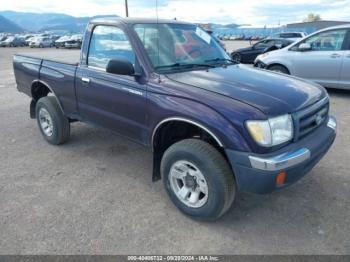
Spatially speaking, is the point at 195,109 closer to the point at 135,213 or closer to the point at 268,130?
the point at 268,130

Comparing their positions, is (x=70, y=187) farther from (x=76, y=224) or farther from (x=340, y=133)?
(x=340, y=133)

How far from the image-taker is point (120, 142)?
4.86 metres

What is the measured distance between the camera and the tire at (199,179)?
2660 mm

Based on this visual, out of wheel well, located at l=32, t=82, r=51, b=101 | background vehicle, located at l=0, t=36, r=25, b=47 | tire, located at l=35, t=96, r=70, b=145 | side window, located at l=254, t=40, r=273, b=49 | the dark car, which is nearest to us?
tire, located at l=35, t=96, r=70, b=145

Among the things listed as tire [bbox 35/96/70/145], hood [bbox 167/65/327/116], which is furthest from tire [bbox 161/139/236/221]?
tire [bbox 35/96/70/145]

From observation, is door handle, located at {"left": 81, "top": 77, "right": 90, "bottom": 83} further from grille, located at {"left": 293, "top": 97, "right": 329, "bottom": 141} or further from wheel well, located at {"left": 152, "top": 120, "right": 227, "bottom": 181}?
grille, located at {"left": 293, "top": 97, "right": 329, "bottom": 141}

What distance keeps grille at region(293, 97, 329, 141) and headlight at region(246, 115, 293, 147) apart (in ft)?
0.59

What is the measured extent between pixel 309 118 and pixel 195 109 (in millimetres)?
1052

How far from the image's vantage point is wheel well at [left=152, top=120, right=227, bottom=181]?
3.05m

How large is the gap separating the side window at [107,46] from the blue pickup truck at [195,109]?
1cm

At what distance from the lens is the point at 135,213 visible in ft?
10.2

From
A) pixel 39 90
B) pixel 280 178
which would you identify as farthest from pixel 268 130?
pixel 39 90

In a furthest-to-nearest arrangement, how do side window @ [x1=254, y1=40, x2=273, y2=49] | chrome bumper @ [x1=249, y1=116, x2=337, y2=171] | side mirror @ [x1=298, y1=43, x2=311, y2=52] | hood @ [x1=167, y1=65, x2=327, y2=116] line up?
side window @ [x1=254, y1=40, x2=273, y2=49]
side mirror @ [x1=298, y1=43, x2=311, y2=52]
hood @ [x1=167, y1=65, x2=327, y2=116]
chrome bumper @ [x1=249, y1=116, x2=337, y2=171]

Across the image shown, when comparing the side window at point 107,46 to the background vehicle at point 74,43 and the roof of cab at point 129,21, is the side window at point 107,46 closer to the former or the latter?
the roof of cab at point 129,21
